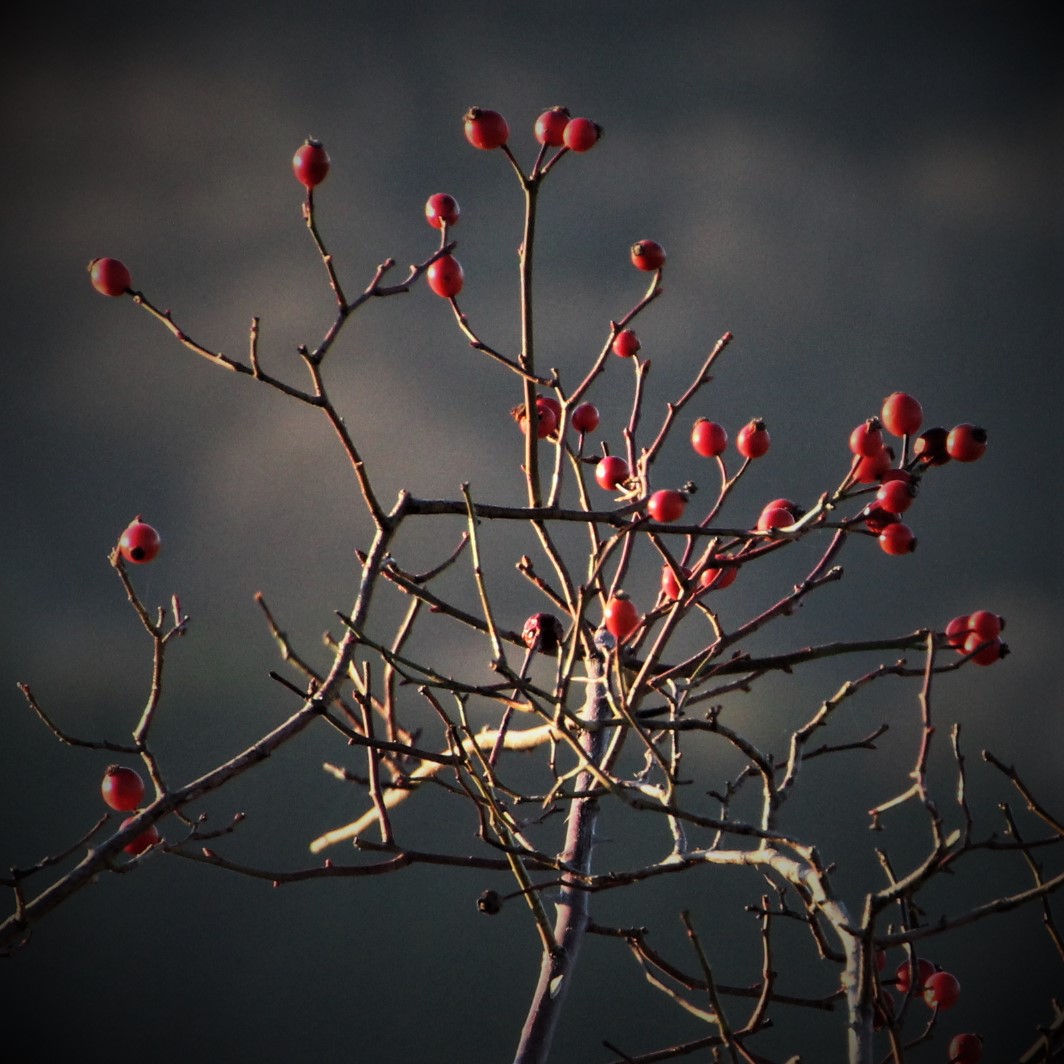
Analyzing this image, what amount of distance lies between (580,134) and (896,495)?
379 mm

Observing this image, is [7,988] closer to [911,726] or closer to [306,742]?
[306,742]

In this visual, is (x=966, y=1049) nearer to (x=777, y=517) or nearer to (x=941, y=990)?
(x=941, y=990)

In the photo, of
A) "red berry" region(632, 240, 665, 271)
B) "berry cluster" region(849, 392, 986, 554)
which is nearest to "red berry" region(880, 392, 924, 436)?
"berry cluster" region(849, 392, 986, 554)

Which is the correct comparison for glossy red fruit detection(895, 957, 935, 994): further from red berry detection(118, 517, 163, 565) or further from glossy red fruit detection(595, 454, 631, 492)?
red berry detection(118, 517, 163, 565)

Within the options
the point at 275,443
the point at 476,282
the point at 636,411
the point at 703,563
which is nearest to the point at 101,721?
the point at 275,443

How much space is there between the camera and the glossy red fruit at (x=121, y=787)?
0.90m

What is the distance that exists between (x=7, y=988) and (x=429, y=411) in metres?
1.30

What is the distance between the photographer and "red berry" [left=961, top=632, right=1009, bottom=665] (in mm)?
882

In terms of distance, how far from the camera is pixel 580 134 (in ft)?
3.01

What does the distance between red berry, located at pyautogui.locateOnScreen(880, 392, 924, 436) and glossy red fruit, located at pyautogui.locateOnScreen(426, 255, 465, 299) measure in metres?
Result: 0.37

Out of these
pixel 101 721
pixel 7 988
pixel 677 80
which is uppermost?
pixel 677 80

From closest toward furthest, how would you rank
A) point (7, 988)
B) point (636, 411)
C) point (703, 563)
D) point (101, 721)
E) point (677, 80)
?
point (703, 563)
point (636, 411)
point (7, 988)
point (101, 721)
point (677, 80)

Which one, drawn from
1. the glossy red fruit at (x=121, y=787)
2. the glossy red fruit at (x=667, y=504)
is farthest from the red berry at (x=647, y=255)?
the glossy red fruit at (x=121, y=787)

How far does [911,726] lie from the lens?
2207mm
